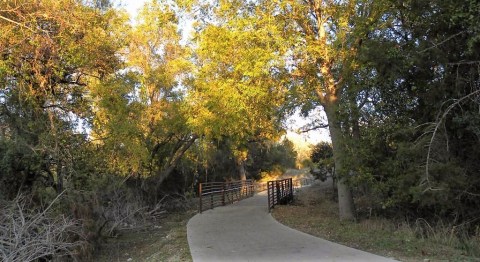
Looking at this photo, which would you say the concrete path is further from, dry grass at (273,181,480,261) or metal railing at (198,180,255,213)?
metal railing at (198,180,255,213)

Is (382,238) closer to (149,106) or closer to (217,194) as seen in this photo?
(217,194)

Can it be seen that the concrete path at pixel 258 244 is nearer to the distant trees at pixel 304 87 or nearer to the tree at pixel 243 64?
the distant trees at pixel 304 87

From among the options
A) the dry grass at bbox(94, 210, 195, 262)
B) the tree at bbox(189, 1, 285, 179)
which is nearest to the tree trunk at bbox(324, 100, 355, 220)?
the tree at bbox(189, 1, 285, 179)

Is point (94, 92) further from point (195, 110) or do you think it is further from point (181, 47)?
point (181, 47)

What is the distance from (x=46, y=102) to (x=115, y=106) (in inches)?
124

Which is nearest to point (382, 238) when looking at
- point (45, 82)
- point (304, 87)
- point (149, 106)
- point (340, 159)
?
point (340, 159)

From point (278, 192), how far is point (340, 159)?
7.36m

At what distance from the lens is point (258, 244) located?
10289 mm

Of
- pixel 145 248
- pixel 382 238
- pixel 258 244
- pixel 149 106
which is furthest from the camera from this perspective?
pixel 149 106

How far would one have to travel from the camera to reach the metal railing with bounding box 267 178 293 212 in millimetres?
19312

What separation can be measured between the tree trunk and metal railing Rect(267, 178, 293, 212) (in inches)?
138

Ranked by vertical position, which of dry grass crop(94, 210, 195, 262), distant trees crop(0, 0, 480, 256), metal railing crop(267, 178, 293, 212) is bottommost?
dry grass crop(94, 210, 195, 262)

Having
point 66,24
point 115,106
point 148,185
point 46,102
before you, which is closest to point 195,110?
point 115,106

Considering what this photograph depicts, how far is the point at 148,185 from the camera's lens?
2511 centimetres
